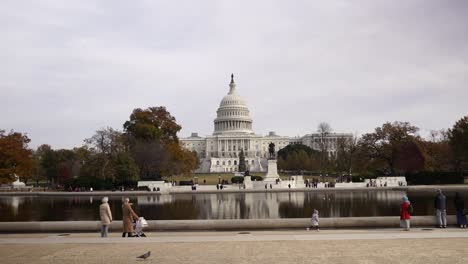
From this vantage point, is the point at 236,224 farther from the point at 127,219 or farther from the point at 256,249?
the point at 256,249

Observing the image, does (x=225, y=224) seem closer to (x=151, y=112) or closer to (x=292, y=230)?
(x=292, y=230)

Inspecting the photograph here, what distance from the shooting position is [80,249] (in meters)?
12.1

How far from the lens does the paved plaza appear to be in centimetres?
1046

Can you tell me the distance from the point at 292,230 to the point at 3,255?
9283 mm

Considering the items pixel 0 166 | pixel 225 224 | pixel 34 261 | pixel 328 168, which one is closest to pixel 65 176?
pixel 0 166

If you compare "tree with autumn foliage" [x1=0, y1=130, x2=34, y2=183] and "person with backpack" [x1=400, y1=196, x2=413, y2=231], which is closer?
"person with backpack" [x1=400, y1=196, x2=413, y2=231]

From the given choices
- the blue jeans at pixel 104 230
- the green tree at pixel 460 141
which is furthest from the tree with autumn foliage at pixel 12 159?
the green tree at pixel 460 141

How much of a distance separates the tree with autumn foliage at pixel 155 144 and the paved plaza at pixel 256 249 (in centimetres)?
4491

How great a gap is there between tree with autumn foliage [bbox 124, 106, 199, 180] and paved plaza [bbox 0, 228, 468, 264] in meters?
44.9

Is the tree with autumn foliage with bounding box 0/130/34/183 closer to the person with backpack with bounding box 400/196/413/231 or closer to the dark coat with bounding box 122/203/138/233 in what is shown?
the dark coat with bounding box 122/203/138/233

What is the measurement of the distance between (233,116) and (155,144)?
4225 inches

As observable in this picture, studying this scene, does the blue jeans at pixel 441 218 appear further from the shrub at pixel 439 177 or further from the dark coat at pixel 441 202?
Result: the shrub at pixel 439 177

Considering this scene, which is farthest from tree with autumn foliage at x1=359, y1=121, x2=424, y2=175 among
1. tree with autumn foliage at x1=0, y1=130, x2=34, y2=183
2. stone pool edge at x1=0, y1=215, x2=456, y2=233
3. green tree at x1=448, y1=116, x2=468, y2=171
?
stone pool edge at x1=0, y1=215, x2=456, y2=233

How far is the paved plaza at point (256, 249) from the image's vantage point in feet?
34.3
